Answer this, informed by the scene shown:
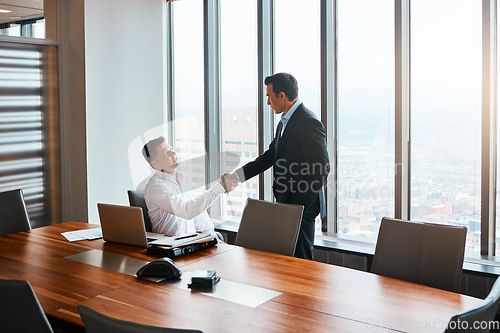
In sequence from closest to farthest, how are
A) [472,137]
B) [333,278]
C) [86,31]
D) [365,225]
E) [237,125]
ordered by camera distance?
[333,278], [472,137], [365,225], [86,31], [237,125]

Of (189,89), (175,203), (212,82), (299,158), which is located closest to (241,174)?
(299,158)

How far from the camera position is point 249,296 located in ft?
7.04

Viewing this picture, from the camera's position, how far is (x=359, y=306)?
2.00 meters

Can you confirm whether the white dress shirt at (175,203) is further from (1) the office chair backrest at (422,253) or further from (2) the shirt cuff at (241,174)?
(1) the office chair backrest at (422,253)

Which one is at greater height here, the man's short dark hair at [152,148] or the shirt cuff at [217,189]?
the man's short dark hair at [152,148]

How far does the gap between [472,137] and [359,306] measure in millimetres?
2485

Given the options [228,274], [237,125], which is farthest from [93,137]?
[228,274]

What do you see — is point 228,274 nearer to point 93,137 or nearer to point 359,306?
Answer: point 359,306

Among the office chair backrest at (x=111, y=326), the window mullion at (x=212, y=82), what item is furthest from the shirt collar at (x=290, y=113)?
the office chair backrest at (x=111, y=326)

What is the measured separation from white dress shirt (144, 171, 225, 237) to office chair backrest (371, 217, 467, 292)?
48.8 inches

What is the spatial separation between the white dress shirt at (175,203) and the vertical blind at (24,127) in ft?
6.84

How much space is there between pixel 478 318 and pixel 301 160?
2327 millimetres

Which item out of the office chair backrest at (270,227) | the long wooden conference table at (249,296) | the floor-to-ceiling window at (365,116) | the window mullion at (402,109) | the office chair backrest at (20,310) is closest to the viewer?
the office chair backrest at (20,310)

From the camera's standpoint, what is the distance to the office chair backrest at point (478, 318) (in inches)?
53.4
